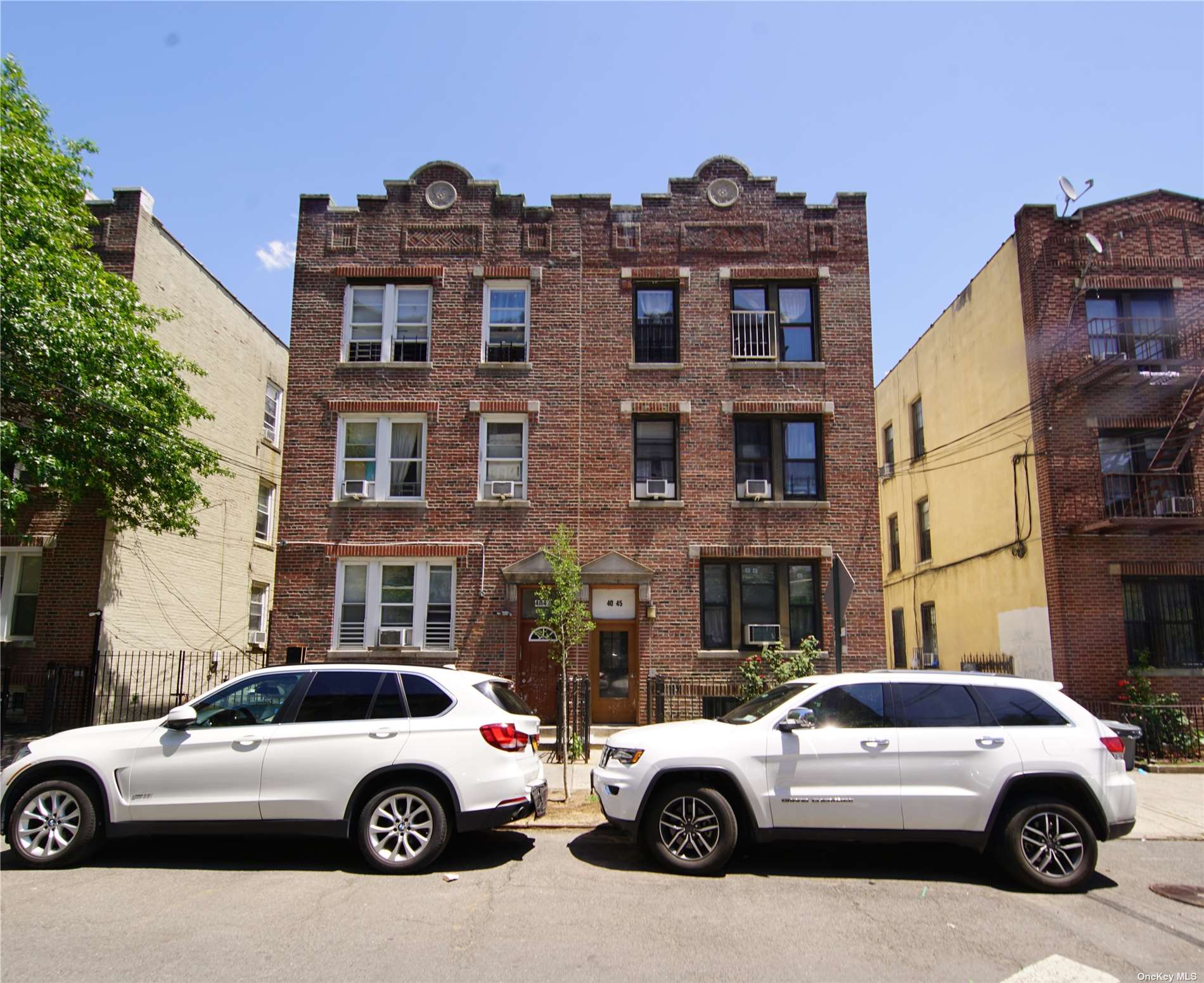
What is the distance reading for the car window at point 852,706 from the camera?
7.38 m

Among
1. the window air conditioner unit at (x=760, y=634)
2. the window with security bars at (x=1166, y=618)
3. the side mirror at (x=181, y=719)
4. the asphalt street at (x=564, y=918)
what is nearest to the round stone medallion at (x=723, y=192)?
the window air conditioner unit at (x=760, y=634)

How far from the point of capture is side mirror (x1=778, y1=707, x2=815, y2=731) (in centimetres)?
729

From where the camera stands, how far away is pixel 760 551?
16453 millimetres

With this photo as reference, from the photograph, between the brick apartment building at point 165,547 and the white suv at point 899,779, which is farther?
the brick apartment building at point 165,547

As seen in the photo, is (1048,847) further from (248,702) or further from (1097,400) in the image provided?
(1097,400)

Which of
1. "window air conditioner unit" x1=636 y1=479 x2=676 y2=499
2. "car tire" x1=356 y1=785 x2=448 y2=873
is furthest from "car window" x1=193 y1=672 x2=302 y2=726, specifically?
"window air conditioner unit" x1=636 y1=479 x2=676 y2=499

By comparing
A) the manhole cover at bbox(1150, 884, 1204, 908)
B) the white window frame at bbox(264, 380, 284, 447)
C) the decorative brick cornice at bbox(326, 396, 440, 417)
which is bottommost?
the manhole cover at bbox(1150, 884, 1204, 908)

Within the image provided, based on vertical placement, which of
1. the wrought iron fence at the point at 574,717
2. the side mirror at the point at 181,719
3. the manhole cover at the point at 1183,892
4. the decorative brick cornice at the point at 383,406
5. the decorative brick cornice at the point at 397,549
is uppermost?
the decorative brick cornice at the point at 383,406

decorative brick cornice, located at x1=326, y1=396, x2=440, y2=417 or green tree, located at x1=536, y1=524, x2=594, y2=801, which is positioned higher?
decorative brick cornice, located at x1=326, y1=396, x2=440, y2=417

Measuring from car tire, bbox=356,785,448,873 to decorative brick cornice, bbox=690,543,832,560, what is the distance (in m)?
10.0

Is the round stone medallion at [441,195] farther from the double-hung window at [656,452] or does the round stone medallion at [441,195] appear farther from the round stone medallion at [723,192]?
the double-hung window at [656,452]

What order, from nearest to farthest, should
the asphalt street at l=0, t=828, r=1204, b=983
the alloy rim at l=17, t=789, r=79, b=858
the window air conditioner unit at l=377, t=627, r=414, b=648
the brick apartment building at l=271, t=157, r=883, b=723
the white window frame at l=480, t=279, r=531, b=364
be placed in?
the asphalt street at l=0, t=828, r=1204, b=983 → the alloy rim at l=17, t=789, r=79, b=858 → the window air conditioner unit at l=377, t=627, r=414, b=648 → the brick apartment building at l=271, t=157, r=883, b=723 → the white window frame at l=480, t=279, r=531, b=364

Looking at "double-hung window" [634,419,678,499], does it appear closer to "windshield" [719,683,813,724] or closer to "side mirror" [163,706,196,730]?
"windshield" [719,683,813,724]

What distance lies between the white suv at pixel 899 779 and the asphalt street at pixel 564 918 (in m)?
0.39
